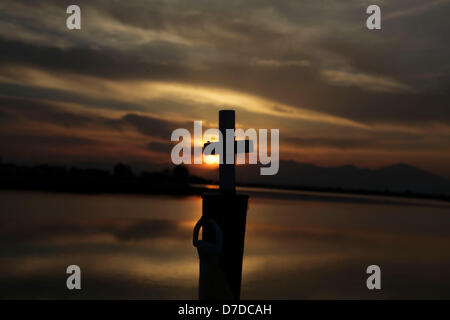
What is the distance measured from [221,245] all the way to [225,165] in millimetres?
948

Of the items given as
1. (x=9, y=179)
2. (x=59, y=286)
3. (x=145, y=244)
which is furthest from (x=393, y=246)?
(x=9, y=179)

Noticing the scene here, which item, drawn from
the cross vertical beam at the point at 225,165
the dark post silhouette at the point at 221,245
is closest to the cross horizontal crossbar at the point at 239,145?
the cross vertical beam at the point at 225,165

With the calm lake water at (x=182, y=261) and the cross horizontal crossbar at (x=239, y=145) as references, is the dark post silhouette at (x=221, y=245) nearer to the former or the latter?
the cross horizontal crossbar at (x=239, y=145)

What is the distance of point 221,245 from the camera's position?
4.51 metres

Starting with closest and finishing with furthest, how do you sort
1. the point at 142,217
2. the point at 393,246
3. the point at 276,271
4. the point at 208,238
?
1. the point at 208,238
2. the point at 276,271
3. the point at 393,246
4. the point at 142,217

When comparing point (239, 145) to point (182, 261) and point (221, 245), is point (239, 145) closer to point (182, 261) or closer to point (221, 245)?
point (221, 245)

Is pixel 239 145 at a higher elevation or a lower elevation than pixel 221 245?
higher

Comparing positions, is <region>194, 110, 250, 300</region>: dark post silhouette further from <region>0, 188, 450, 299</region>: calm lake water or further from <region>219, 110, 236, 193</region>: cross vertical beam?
<region>0, 188, 450, 299</region>: calm lake water

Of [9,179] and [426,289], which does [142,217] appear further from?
[9,179]

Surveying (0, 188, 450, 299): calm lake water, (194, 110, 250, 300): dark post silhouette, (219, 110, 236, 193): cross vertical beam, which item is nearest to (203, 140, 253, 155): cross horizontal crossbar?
(219, 110, 236, 193): cross vertical beam

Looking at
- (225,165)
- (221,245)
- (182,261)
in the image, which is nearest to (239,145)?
(225,165)

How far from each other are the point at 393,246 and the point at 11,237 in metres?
18.4

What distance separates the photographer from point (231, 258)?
4656 millimetres
